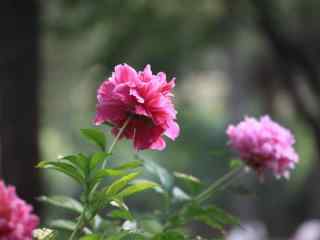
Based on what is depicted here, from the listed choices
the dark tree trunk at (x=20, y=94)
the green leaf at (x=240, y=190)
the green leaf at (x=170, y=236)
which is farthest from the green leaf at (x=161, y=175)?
the dark tree trunk at (x=20, y=94)

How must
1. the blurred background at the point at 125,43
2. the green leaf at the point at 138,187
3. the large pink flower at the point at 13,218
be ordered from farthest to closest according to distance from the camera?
1. the blurred background at the point at 125,43
2. the green leaf at the point at 138,187
3. the large pink flower at the point at 13,218

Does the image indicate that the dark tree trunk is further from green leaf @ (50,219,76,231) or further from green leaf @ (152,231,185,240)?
green leaf @ (152,231,185,240)

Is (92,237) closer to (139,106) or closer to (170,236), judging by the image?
(170,236)

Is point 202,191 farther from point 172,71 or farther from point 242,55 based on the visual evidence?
point 242,55

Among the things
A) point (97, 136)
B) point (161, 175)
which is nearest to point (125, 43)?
point (161, 175)

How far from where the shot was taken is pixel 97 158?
129cm

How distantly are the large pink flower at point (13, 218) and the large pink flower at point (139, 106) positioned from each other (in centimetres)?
37

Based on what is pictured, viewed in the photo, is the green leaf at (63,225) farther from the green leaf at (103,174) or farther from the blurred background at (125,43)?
the blurred background at (125,43)

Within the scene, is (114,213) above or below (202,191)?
below

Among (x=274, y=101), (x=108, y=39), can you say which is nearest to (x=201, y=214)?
(x=108, y=39)

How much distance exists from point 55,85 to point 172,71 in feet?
20.4

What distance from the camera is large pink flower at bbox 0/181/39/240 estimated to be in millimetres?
938

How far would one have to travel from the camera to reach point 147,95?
1293mm

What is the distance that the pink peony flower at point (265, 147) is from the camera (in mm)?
1814
